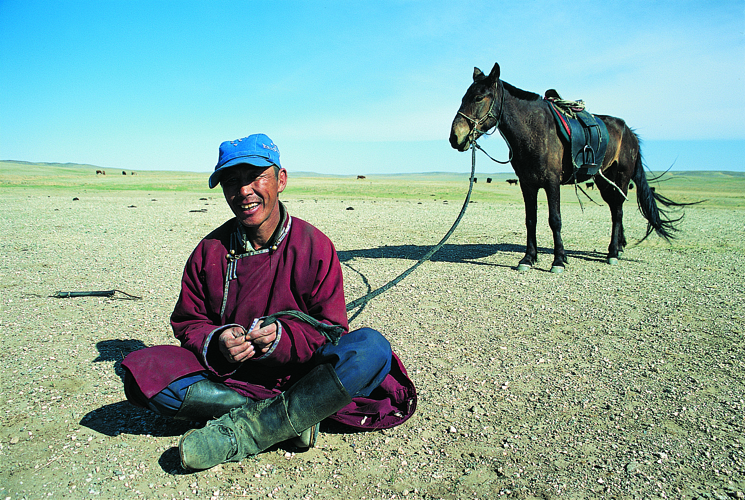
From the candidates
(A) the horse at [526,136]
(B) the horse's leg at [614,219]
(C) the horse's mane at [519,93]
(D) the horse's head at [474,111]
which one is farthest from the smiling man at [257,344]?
(B) the horse's leg at [614,219]

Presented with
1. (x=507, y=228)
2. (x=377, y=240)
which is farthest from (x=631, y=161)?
(x=377, y=240)

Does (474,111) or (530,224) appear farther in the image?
(530,224)

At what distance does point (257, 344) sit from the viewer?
8.00ft

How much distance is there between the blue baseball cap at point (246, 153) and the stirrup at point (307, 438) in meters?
1.40

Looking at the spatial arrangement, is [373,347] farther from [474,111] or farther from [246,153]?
[474,111]

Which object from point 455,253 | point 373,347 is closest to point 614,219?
point 455,253

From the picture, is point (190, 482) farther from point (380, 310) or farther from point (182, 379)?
point (380, 310)

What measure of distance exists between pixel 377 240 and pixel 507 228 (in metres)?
3.85

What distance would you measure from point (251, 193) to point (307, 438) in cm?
133

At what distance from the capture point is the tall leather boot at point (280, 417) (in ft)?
7.92

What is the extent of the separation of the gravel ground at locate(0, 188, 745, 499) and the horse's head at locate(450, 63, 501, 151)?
74.8 inches

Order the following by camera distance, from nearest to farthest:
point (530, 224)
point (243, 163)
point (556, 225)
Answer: point (243, 163) → point (556, 225) → point (530, 224)

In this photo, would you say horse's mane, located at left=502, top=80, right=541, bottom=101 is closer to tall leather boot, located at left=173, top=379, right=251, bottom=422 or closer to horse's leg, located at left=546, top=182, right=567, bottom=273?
horse's leg, located at left=546, top=182, right=567, bottom=273

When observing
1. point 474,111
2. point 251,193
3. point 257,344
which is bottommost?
point 257,344
